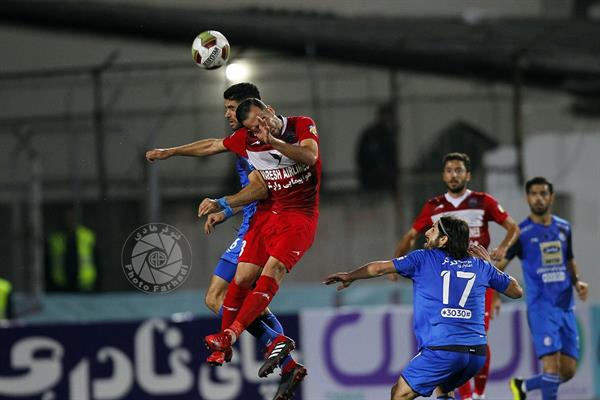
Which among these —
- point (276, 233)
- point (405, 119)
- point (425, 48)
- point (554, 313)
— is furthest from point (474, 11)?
point (276, 233)

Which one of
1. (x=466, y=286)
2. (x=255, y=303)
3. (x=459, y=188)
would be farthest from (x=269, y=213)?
(x=459, y=188)

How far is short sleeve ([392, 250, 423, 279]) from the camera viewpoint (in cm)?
966

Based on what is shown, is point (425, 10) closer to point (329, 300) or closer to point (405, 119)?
point (405, 119)

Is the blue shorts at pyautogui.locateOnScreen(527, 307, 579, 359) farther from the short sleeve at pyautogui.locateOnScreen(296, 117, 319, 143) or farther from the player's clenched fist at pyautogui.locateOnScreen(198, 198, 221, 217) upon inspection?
the player's clenched fist at pyautogui.locateOnScreen(198, 198, 221, 217)

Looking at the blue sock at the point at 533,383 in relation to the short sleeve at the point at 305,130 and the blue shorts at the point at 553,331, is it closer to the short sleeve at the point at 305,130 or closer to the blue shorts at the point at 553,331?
the blue shorts at the point at 553,331

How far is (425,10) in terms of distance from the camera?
21.1 metres

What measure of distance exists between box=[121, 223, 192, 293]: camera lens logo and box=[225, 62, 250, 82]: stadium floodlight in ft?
14.6

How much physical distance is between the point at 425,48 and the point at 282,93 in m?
2.54

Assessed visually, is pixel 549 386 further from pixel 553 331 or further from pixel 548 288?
pixel 548 288

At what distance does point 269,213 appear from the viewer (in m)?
10.3

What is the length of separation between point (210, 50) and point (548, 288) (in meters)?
4.08

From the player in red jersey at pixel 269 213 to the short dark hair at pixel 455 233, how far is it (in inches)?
42.4

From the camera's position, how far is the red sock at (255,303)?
32.8 feet

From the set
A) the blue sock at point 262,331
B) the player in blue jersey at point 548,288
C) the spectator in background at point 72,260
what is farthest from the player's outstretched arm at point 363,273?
the spectator in background at point 72,260
